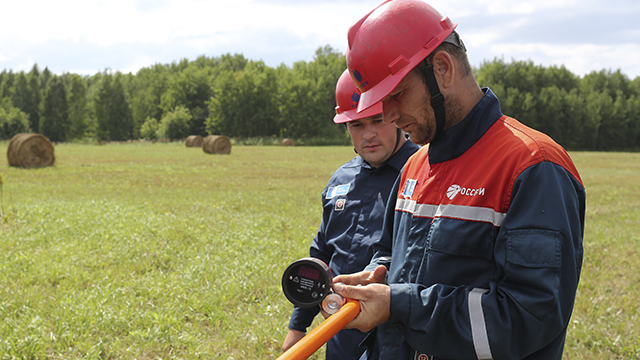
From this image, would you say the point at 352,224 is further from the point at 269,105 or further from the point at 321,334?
the point at 269,105

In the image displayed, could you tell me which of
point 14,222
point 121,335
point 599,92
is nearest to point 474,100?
point 121,335

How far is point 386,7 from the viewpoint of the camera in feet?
5.93

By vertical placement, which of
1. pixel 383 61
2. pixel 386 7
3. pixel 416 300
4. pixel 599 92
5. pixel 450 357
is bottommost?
pixel 450 357

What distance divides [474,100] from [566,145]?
80035 millimetres

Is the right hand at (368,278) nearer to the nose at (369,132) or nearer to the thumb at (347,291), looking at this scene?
the thumb at (347,291)

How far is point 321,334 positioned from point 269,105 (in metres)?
85.7

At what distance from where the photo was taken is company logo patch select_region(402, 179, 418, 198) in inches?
74.0

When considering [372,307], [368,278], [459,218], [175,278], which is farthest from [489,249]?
[175,278]

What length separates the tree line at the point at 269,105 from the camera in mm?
73812

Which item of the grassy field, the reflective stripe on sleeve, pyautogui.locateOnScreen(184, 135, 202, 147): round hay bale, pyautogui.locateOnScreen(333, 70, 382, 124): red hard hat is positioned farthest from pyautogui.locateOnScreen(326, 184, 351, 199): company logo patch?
pyautogui.locateOnScreen(184, 135, 202, 147): round hay bale

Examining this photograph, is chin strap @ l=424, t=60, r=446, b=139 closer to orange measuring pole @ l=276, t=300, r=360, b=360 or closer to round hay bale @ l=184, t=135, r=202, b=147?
orange measuring pole @ l=276, t=300, r=360, b=360

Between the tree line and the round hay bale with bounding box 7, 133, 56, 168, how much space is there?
5469cm

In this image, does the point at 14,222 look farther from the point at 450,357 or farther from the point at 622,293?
the point at 622,293

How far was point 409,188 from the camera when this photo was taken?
6.27 ft
